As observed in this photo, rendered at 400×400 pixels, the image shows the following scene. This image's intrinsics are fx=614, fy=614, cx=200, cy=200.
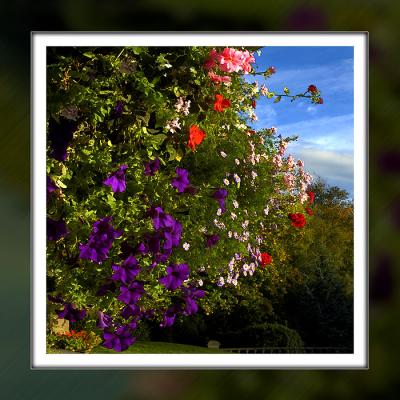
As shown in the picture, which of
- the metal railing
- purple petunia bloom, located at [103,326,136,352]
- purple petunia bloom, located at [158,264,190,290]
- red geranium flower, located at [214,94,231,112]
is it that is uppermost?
red geranium flower, located at [214,94,231,112]

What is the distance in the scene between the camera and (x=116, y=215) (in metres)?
3.06

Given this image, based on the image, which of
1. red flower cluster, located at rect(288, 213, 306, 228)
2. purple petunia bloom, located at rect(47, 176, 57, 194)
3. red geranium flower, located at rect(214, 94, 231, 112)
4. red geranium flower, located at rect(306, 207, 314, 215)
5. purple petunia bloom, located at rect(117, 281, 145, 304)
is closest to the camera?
purple petunia bloom, located at rect(47, 176, 57, 194)

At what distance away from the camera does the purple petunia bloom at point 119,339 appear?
2906 mm

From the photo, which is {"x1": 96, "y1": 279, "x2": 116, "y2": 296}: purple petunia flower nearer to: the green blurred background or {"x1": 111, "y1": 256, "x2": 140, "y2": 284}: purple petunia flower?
{"x1": 111, "y1": 256, "x2": 140, "y2": 284}: purple petunia flower

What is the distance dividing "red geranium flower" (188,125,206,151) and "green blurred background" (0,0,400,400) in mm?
667

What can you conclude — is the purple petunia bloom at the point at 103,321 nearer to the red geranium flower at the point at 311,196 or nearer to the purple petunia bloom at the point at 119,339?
the purple petunia bloom at the point at 119,339

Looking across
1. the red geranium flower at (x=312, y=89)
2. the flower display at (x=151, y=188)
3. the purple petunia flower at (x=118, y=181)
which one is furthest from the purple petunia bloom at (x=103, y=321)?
the red geranium flower at (x=312, y=89)

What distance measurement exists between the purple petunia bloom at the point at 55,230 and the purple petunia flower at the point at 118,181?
0.29 m

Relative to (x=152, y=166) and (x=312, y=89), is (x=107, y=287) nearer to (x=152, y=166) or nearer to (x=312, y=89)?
(x=152, y=166)

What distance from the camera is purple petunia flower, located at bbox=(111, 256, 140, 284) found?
9.66 ft

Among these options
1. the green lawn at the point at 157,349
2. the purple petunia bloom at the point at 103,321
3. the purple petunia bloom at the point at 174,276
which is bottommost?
the green lawn at the point at 157,349

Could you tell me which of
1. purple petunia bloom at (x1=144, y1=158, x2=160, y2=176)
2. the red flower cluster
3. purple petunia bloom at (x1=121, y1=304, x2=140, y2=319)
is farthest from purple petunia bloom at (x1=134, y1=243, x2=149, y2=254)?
the red flower cluster
